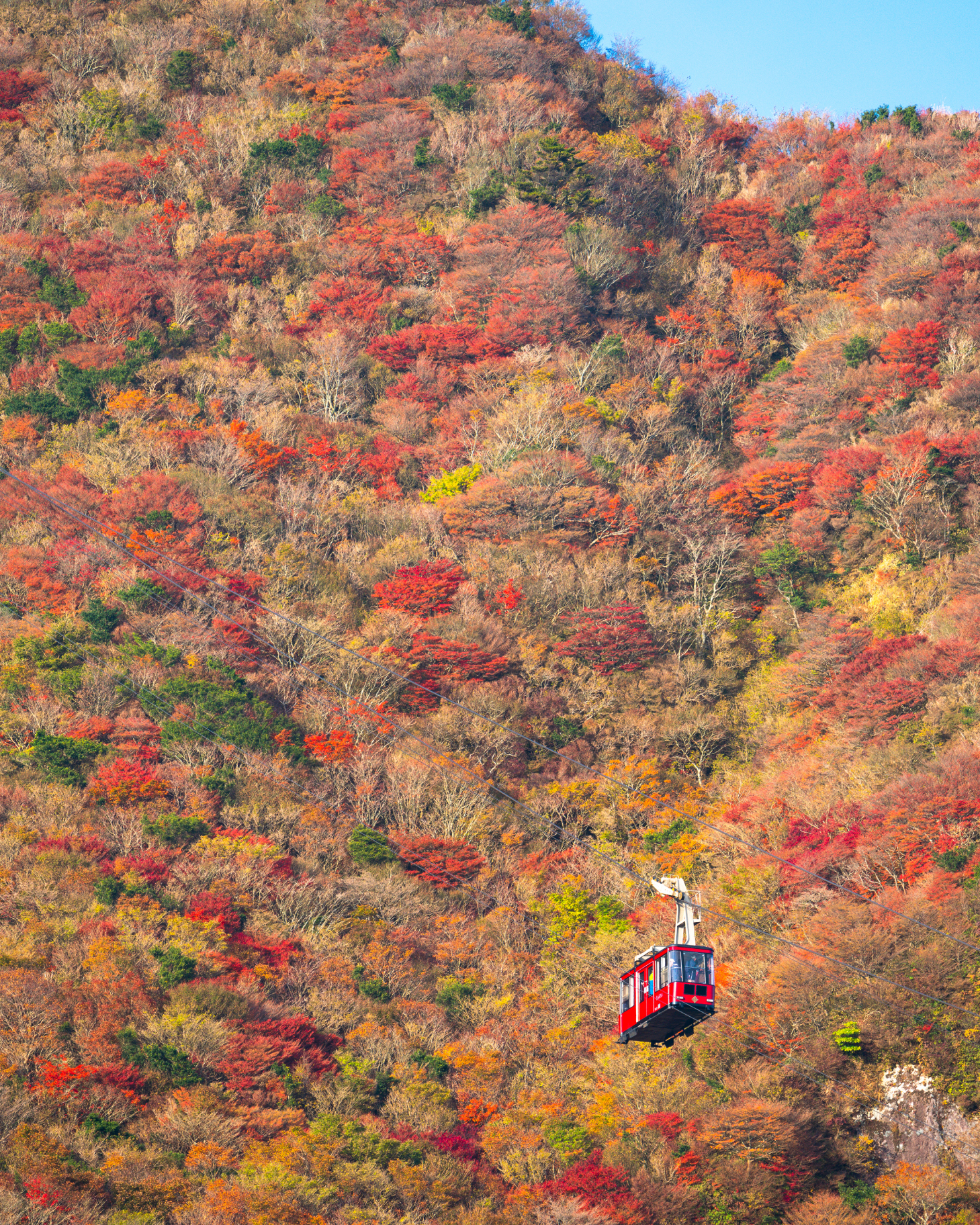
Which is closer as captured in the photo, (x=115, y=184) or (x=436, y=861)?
(x=436, y=861)

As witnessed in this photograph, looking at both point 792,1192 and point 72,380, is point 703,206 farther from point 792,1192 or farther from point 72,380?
point 792,1192

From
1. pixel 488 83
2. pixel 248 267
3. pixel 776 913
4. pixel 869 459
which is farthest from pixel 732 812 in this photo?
pixel 488 83

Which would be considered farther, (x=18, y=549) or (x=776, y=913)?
(x=18, y=549)

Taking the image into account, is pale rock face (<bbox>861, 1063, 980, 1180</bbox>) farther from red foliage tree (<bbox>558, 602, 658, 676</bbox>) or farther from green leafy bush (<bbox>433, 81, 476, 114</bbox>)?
green leafy bush (<bbox>433, 81, 476, 114</bbox>)

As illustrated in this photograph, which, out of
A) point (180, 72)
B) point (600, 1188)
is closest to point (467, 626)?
point (600, 1188)

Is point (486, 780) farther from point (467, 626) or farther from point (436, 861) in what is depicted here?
point (467, 626)
